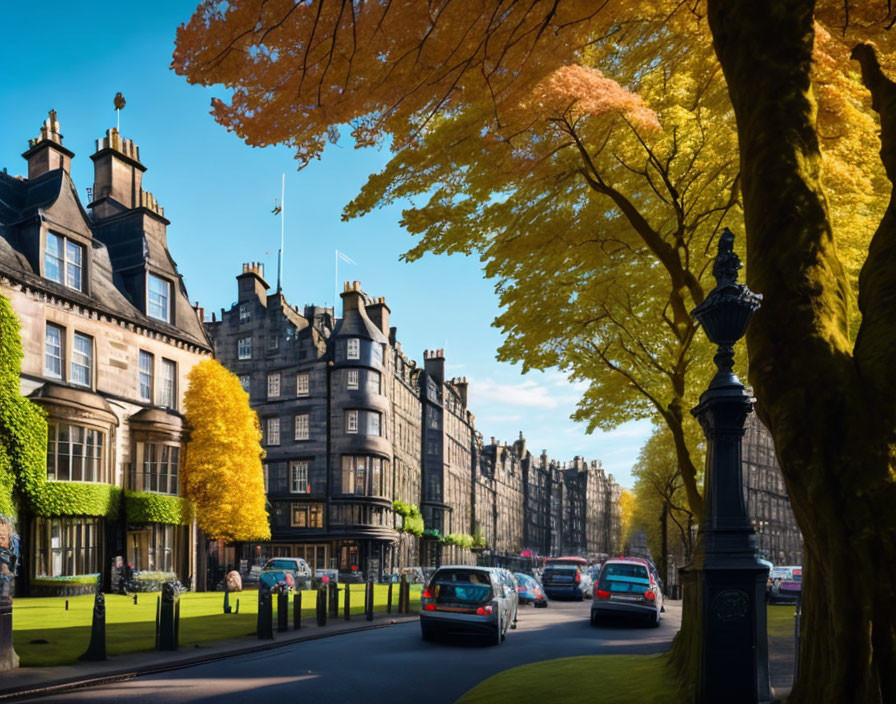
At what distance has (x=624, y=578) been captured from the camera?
23359 millimetres

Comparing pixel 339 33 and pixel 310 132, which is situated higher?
pixel 339 33

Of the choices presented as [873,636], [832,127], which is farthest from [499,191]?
[873,636]

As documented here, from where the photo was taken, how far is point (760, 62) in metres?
6.55

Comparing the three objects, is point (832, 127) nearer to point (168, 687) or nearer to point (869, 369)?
point (869, 369)

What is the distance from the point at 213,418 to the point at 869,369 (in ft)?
114

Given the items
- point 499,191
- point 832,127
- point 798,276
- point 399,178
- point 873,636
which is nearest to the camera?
point 873,636

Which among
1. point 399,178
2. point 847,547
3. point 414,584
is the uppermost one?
point 399,178

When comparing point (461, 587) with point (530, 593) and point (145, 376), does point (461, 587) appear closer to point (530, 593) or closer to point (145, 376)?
point (530, 593)

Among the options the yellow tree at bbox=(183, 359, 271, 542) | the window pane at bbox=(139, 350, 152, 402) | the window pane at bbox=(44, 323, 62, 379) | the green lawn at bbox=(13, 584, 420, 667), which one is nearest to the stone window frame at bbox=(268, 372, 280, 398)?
the yellow tree at bbox=(183, 359, 271, 542)

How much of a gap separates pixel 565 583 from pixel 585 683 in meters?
31.8

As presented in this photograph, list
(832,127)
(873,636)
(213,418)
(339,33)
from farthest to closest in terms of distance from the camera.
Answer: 1. (213,418)
2. (832,127)
3. (339,33)
4. (873,636)

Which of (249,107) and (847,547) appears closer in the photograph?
(847,547)

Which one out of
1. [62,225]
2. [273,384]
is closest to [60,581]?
[62,225]

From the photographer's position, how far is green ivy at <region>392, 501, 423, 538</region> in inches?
2520
